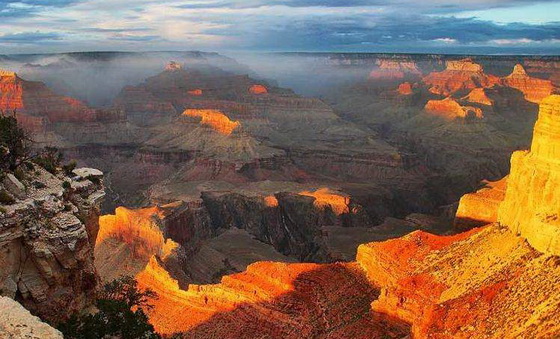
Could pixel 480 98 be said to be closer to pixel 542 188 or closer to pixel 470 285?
pixel 542 188

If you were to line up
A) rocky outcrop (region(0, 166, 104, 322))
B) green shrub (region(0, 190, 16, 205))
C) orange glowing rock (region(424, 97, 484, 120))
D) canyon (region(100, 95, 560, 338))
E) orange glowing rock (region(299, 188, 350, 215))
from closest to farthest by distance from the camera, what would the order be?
rocky outcrop (region(0, 166, 104, 322)) → green shrub (region(0, 190, 16, 205)) → canyon (region(100, 95, 560, 338)) → orange glowing rock (region(299, 188, 350, 215)) → orange glowing rock (region(424, 97, 484, 120))

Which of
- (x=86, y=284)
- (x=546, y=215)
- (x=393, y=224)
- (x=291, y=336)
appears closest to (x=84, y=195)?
(x=86, y=284)

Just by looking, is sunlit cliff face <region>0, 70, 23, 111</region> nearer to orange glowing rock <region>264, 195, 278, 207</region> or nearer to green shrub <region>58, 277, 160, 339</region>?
orange glowing rock <region>264, 195, 278, 207</region>

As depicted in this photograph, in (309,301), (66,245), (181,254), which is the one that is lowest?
(181,254)

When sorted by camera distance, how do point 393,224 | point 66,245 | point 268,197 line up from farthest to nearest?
point 268,197
point 393,224
point 66,245

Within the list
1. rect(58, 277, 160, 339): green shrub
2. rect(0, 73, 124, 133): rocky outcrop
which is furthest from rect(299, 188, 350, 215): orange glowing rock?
rect(0, 73, 124, 133): rocky outcrop

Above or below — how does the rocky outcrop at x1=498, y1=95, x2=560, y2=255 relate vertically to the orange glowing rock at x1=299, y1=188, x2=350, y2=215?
above

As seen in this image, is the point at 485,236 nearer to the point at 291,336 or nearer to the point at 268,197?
the point at 291,336
